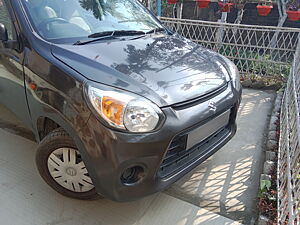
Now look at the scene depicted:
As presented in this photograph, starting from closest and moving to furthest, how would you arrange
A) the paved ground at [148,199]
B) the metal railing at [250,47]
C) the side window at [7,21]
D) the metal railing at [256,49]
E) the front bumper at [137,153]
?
1. the front bumper at [137,153]
2. the paved ground at [148,199]
3. the side window at [7,21]
4. the metal railing at [256,49]
5. the metal railing at [250,47]

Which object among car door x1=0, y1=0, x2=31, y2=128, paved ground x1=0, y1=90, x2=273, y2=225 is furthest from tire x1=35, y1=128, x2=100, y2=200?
car door x1=0, y1=0, x2=31, y2=128

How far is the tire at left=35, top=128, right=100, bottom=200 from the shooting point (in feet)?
6.02

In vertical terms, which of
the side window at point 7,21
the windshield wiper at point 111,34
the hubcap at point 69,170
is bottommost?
the hubcap at point 69,170

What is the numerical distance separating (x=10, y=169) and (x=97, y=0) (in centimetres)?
175

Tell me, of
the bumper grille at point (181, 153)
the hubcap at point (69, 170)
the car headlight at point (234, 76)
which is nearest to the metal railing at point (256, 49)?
the car headlight at point (234, 76)

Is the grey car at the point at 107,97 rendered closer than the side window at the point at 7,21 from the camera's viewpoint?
Yes

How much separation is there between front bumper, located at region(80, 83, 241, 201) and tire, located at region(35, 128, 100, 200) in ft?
0.71

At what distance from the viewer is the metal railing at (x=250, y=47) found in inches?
168

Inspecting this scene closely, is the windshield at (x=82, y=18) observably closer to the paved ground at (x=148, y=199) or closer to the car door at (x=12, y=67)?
the car door at (x=12, y=67)

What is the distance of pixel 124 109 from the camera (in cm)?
157

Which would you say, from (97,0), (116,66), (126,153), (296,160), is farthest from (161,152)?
(97,0)

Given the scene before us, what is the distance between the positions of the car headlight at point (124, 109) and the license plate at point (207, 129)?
33 cm

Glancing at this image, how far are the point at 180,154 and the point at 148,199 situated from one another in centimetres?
55

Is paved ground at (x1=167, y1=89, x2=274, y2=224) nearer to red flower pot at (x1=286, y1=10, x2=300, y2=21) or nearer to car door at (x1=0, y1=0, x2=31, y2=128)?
car door at (x1=0, y1=0, x2=31, y2=128)
